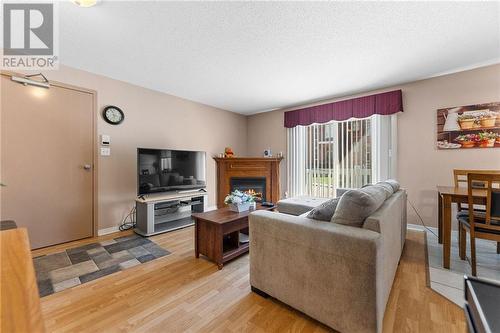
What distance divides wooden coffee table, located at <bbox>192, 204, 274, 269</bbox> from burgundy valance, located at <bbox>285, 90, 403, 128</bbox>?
2.60m

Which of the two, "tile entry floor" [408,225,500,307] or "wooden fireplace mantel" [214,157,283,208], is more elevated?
"wooden fireplace mantel" [214,157,283,208]

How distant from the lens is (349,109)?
3.61 m

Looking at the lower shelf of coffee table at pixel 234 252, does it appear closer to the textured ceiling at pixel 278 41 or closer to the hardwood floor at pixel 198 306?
the hardwood floor at pixel 198 306

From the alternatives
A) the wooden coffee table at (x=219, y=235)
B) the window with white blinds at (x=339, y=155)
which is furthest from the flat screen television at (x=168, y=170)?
the window with white blinds at (x=339, y=155)

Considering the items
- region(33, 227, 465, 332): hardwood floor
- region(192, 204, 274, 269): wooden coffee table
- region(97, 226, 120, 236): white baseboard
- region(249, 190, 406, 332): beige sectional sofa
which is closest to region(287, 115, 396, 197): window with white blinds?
region(33, 227, 465, 332): hardwood floor

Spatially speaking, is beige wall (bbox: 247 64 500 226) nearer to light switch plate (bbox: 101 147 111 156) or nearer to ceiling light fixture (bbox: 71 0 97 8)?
ceiling light fixture (bbox: 71 0 97 8)

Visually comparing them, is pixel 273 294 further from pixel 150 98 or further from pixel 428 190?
pixel 150 98

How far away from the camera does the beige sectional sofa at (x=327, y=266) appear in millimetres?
1123

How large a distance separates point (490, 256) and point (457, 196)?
0.91 m

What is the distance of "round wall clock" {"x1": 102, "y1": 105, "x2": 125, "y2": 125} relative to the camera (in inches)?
115

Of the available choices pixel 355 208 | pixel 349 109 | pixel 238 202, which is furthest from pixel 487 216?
pixel 349 109

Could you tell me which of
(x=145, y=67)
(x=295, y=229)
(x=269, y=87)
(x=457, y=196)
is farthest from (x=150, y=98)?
(x=457, y=196)

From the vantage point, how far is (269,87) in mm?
3363

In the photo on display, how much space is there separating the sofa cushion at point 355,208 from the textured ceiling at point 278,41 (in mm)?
1470
